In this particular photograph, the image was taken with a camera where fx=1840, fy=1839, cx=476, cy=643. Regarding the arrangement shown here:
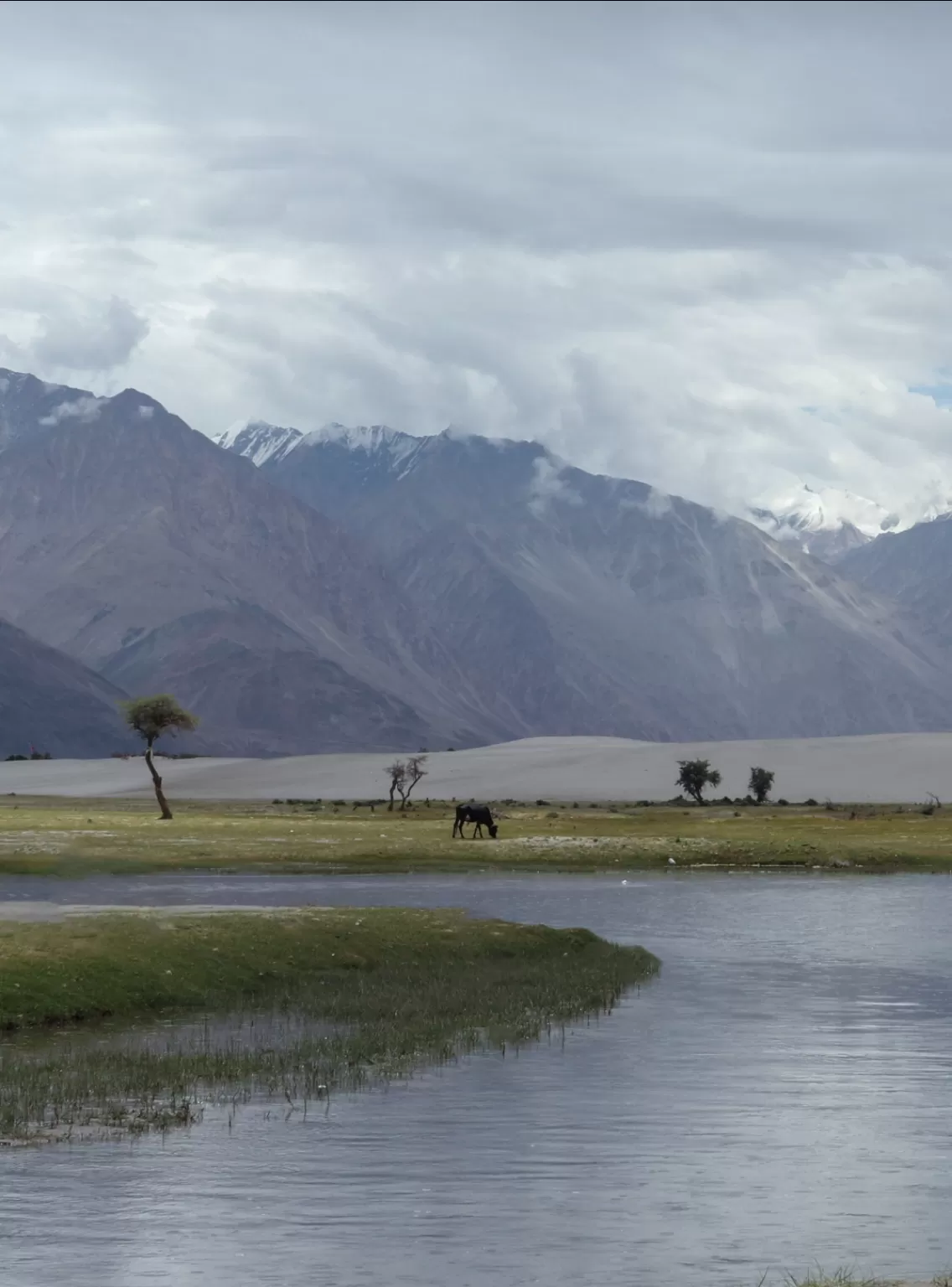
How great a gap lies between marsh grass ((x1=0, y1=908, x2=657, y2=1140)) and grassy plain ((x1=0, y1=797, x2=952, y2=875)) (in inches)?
1342

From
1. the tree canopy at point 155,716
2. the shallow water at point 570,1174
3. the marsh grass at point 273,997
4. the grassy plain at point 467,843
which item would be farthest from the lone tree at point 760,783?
the shallow water at point 570,1174

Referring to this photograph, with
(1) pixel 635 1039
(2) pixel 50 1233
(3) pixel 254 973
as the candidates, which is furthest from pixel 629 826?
(2) pixel 50 1233

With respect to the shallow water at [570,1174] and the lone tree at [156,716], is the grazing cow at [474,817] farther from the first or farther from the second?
the shallow water at [570,1174]

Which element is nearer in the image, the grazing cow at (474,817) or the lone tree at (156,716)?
the grazing cow at (474,817)

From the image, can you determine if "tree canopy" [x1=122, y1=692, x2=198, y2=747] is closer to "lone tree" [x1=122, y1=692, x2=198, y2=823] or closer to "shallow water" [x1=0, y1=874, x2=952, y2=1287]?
"lone tree" [x1=122, y1=692, x2=198, y2=823]

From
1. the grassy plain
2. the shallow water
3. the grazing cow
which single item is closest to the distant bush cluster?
the grassy plain

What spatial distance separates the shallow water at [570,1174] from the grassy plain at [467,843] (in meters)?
49.8

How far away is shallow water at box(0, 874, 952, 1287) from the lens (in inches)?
731

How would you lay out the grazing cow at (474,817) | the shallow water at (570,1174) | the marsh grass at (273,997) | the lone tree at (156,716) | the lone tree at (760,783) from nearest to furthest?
the shallow water at (570,1174) → the marsh grass at (273,997) → the grazing cow at (474,817) → the lone tree at (156,716) → the lone tree at (760,783)

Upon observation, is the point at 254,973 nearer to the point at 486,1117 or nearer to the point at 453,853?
the point at 486,1117

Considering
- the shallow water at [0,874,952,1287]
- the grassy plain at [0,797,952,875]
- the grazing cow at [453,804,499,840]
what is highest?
the grazing cow at [453,804,499,840]

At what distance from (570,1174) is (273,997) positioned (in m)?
17.9

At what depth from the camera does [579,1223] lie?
2000 cm

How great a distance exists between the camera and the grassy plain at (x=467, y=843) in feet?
281
